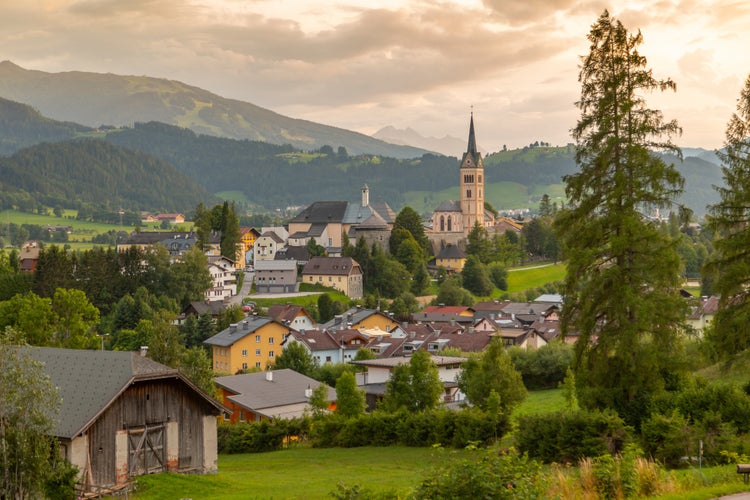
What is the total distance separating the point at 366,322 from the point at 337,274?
17.1 meters

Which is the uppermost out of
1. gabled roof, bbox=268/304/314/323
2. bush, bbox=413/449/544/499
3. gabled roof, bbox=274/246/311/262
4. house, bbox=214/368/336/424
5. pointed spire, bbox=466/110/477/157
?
pointed spire, bbox=466/110/477/157

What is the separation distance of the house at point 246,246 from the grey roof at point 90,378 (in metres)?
85.6

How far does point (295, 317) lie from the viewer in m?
85.4

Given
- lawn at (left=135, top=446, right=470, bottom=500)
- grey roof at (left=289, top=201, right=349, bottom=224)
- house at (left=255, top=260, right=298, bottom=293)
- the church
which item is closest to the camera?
lawn at (left=135, top=446, right=470, bottom=500)

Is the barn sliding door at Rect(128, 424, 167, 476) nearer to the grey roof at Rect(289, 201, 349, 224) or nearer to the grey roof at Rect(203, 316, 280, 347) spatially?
the grey roof at Rect(203, 316, 280, 347)

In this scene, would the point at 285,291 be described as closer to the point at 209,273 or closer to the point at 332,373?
the point at 209,273

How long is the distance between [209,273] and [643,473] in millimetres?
82740

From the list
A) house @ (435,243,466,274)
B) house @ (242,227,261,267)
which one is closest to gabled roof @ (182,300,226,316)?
house @ (242,227,261,267)

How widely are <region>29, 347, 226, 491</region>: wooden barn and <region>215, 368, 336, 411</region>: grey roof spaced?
19.5 meters

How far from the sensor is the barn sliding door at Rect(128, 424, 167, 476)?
23.7 m

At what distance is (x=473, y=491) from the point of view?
451 inches

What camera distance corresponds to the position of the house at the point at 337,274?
333ft

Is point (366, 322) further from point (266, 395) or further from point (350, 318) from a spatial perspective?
point (266, 395)

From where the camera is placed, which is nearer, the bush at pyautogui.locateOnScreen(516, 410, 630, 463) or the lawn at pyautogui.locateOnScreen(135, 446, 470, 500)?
the lawn at pyautogui.locateOnScreen(135, 446, 470, 500)
